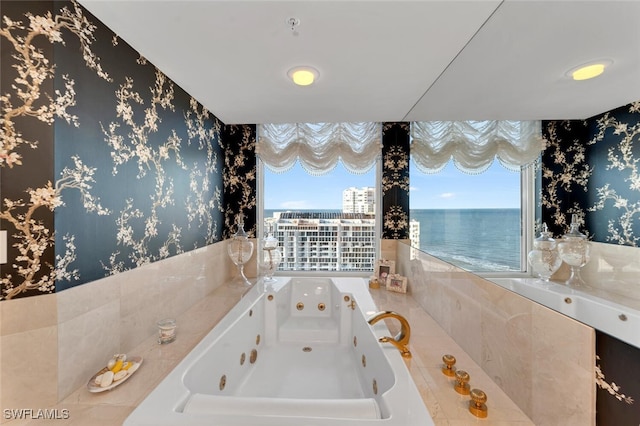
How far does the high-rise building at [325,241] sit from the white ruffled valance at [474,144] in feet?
3.08

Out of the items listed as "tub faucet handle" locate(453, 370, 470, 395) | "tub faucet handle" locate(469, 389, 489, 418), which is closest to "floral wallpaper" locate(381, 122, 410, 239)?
"tub faucet handle" locate(453, 370, 470, 395)

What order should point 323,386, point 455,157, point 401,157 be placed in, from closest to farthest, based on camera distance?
point 323,386, point 455,157, point 401,157

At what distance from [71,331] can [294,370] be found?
135 centimetres

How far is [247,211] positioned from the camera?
2.70 metres

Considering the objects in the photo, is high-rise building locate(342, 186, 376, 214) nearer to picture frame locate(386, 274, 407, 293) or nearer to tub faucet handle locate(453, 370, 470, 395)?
picture frame locate(386, 274, 407, 293)

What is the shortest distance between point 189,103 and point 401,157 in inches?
82.6

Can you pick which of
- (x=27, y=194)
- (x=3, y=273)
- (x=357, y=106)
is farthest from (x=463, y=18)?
(x=3, y=273)

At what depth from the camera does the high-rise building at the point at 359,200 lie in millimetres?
2715

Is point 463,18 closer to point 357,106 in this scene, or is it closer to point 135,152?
point 357,106

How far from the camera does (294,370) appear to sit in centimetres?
178

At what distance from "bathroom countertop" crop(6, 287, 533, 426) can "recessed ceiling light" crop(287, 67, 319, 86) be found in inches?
69.3

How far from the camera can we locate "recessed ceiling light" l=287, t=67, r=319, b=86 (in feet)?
5.10

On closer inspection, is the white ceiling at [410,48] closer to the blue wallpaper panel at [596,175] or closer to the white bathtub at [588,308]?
the blue wallpaper panel at [596,175]

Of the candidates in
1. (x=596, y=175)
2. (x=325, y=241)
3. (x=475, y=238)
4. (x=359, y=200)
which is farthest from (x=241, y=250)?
(x=596, y=175)
